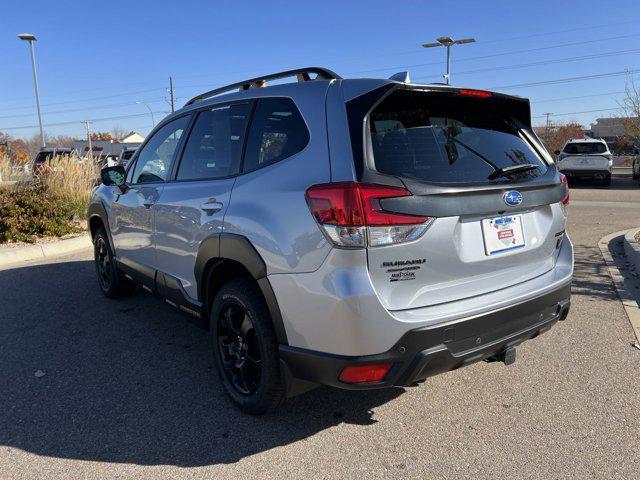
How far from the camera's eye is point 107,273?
5.29 metres

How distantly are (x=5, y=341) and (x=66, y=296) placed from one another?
4.29 ft

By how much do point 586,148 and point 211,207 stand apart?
1809 centimetres

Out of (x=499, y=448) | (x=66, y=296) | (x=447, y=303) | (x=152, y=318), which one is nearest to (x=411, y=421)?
(x=499, y=448)

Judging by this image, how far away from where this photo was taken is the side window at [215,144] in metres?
3.04

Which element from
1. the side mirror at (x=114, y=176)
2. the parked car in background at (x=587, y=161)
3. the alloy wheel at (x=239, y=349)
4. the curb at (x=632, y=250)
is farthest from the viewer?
the parked car in background at (x=587, y=161)

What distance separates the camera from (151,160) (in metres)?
4.18

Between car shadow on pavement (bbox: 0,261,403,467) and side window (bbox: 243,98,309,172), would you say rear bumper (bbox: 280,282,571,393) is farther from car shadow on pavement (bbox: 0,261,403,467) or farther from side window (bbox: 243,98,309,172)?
side window (bbox: 243,98,309,172)

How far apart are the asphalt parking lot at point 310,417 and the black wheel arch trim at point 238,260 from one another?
0.69 m

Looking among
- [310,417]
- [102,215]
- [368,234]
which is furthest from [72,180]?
[368,234]

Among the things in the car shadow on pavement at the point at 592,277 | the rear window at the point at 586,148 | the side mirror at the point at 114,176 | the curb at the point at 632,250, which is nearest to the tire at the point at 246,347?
the side mirror at the point at 114,176

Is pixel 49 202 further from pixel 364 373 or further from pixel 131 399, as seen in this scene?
pixel 364 373

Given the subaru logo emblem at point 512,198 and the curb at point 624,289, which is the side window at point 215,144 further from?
the curb at point 624,289

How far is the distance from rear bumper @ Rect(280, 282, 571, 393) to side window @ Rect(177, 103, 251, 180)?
4.11ft

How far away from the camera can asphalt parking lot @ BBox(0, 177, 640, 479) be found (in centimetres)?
247
